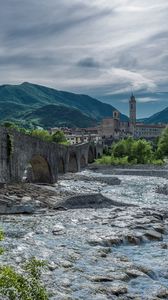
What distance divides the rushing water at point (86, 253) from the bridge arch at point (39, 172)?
22867 mm

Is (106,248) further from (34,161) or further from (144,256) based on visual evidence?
(34,161)

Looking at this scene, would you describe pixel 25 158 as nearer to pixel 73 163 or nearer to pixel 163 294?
pixel 163 294

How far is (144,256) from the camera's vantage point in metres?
18.8

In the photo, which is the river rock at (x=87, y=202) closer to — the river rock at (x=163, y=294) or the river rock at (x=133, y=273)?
the river rock at (x=133, y=273)

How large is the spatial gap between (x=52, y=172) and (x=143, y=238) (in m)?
32.7

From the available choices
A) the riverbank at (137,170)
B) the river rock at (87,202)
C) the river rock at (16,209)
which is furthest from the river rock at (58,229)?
the riverbank at (137,170)

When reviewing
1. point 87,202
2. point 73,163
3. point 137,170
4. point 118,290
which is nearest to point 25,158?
point 87,202

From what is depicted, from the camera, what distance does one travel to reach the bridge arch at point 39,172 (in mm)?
52647

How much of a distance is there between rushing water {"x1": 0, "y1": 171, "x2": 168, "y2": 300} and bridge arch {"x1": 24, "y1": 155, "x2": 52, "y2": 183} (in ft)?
75.0

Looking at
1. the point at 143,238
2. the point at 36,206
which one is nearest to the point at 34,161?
the point at 36,206

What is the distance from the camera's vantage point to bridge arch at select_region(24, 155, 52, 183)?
52647 millimetres

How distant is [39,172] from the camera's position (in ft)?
182

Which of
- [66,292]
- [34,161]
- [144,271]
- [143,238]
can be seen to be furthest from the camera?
[34,161]

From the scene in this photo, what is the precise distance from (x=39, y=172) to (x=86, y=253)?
37.4 metres
